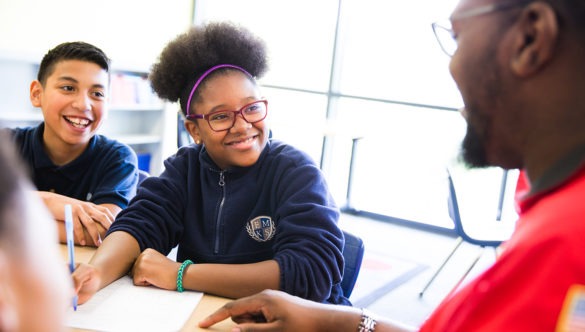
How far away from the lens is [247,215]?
1.47 meters

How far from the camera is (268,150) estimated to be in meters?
1.54

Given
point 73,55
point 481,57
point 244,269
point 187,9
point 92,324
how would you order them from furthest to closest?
point 187,9 → point 73,55 → point 244,269 → point 92,324 → point 481,57

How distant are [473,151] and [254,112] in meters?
0.84

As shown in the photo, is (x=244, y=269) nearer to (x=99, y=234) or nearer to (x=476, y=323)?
(x=99, y=234)

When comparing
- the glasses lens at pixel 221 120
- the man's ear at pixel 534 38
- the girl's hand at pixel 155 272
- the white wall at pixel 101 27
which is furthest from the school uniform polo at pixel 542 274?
the white wall at pixel 101 27

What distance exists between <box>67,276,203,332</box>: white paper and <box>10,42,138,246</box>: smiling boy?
2.21ft

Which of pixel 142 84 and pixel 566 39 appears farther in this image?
pixel 142 84

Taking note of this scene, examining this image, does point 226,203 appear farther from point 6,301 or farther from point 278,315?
point 6,301

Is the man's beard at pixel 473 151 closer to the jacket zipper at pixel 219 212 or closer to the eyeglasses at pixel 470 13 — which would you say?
the eyeglasses at pixel 470 13

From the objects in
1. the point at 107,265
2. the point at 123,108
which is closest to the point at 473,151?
the point at 107,265

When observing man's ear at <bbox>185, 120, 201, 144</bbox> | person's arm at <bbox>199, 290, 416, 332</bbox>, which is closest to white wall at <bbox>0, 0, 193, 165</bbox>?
man's ear at <bbox>185, 120, 201, 144</bbox>

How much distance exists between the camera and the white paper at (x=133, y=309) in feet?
3.17

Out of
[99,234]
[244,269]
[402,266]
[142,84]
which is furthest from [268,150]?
[142,84]

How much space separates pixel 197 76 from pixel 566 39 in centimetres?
116
